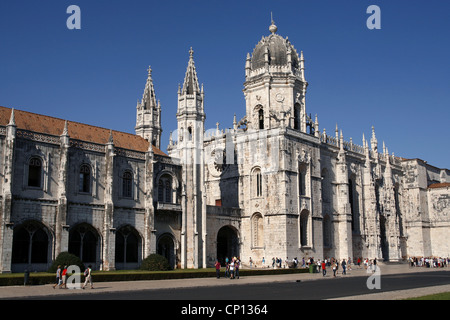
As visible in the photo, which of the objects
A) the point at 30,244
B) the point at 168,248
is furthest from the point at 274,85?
the point at 30,244

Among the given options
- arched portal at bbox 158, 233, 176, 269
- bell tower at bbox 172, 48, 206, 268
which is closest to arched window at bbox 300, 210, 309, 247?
bell tower at bbox 172, 48, 206, 268

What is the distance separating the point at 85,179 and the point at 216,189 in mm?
21466

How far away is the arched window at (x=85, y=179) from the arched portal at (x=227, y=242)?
1845cm

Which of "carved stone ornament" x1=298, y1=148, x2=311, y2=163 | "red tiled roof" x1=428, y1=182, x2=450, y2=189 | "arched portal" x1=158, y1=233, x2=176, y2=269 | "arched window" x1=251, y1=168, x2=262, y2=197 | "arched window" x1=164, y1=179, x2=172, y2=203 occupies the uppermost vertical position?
"carved stone ornament" x1=298, y1=148, x2=311, y2=163

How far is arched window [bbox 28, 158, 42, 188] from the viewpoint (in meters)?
38.6

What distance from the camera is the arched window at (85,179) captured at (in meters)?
41.3

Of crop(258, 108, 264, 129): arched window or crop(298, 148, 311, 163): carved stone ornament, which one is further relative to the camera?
crop(258, 108, 264, 129): arched window

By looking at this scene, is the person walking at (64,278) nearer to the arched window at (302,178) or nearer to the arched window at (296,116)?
the arched window at (302,178)

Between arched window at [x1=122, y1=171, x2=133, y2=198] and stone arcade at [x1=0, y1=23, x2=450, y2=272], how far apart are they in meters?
0.18

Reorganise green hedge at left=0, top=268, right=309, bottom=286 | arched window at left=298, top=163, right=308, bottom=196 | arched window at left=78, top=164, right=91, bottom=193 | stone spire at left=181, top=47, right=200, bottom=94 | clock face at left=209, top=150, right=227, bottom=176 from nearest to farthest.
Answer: green hedge at left=0, top=268, right=309, bottom=286, arched window at left=78, top=164, right=91, bottom=193, stone spire at left=181, top=47, right=200, bottom=94, arched window at left=298, top=163, right=308, bottom=196, clock face at left=209, top=150, right=227, bottom=176

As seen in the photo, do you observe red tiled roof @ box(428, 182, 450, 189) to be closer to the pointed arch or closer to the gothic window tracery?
the gothic window tracery

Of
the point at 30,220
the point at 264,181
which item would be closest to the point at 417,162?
the point at 264,181
